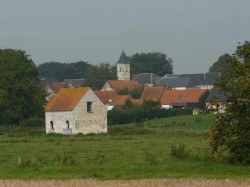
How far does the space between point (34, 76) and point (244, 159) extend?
222ft

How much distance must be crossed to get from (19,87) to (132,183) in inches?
2667

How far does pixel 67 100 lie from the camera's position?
7612 centimetres

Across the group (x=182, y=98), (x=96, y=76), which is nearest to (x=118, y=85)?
(x=96, y=76)

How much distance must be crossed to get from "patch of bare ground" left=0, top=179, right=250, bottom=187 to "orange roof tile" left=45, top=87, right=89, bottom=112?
176ft

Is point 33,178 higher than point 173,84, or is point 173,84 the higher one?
point 173,84

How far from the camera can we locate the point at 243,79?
80.4ft

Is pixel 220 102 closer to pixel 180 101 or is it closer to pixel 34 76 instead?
pixel 34 76

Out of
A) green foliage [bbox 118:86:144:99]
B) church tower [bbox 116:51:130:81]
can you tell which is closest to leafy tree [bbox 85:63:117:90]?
green foliage [bbox 118:86:144:99]

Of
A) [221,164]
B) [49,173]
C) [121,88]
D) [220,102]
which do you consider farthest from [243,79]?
[121,88]

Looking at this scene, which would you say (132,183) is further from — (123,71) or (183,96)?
(123,71)

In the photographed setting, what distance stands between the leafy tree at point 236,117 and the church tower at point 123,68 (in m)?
171

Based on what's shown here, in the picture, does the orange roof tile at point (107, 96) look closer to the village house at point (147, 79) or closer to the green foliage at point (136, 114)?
the green foliage at point (136, 114)

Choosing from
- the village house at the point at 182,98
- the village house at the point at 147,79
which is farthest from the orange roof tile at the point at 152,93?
the village house at the point at 147,79

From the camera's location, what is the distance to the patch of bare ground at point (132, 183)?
1922cm
